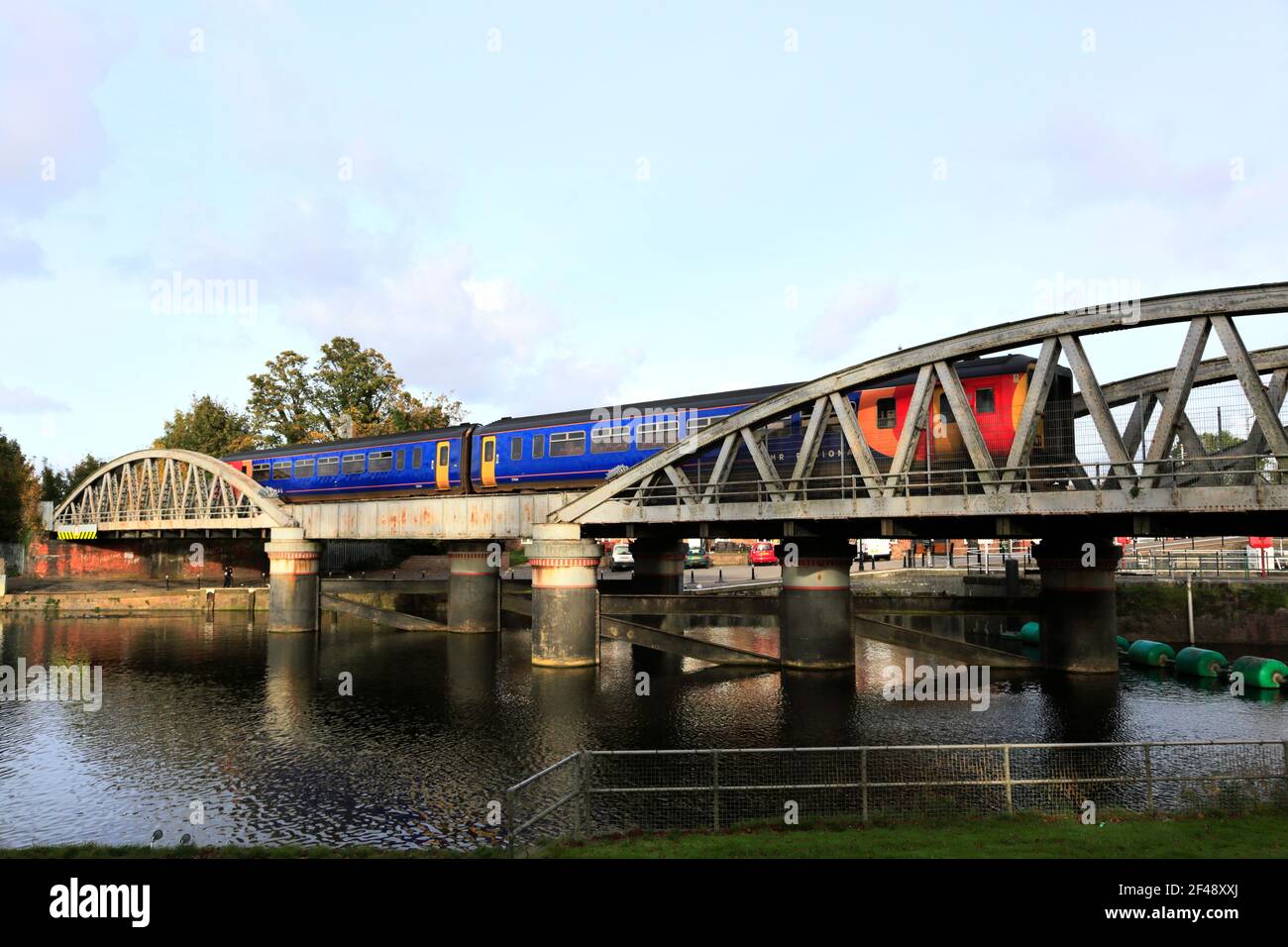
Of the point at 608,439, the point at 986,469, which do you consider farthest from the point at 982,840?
the point at 608,439

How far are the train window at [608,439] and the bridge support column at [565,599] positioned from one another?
456cm

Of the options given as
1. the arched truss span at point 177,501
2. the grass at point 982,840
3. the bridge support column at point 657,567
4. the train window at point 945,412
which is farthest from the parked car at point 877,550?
the grass at point 982,840

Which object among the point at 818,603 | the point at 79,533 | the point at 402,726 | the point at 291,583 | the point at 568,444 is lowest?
the point at 402,726

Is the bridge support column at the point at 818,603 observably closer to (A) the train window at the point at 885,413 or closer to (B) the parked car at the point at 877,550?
(A) the train window at the point at 885,413

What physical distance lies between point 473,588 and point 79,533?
131ft

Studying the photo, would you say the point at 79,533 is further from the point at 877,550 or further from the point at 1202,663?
the point at 1202,663

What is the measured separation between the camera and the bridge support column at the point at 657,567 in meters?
47.9

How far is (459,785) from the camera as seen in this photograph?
688 inches

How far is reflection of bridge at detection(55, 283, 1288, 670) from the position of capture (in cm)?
2033

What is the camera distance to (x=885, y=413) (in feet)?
94.8
